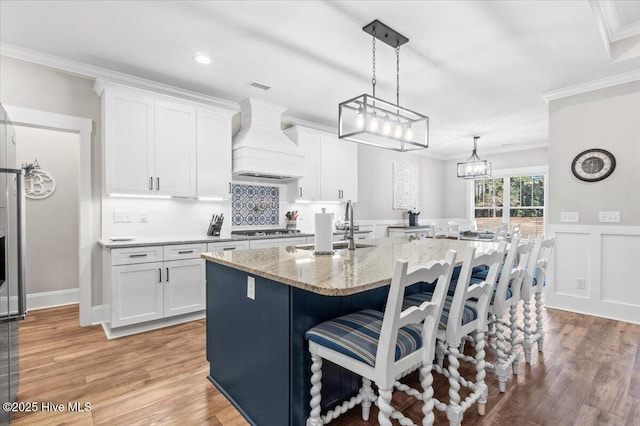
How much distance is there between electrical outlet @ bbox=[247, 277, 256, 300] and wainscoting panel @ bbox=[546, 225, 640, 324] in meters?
3.97

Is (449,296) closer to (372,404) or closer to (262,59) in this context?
(372,404)

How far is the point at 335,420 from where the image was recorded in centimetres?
183

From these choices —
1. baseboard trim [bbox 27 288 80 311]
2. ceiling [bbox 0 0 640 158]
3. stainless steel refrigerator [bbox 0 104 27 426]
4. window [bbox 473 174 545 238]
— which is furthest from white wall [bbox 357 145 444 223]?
stainless steel refrigerator [bbox 0 104 27 426]

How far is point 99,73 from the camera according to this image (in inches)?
130

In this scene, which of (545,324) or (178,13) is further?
(545,324)

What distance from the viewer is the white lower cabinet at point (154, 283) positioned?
3.03 meters

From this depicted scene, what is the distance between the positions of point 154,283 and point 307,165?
263 centimetres

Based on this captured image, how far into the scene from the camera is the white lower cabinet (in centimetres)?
303

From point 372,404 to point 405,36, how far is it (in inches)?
109

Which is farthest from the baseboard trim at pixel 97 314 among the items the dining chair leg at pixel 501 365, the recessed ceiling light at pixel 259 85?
the dining chair leg at pixel 501 365

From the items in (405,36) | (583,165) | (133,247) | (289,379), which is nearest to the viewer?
(289,379)

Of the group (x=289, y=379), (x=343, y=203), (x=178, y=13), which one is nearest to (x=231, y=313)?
(x=289, y=379)

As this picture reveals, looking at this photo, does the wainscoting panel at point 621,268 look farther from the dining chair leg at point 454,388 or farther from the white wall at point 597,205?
the dining chair leg at point 454,388

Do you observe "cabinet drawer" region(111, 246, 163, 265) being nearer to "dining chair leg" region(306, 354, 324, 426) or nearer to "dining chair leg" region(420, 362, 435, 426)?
"dining chair leg" region(306, 354, 324, 426)
